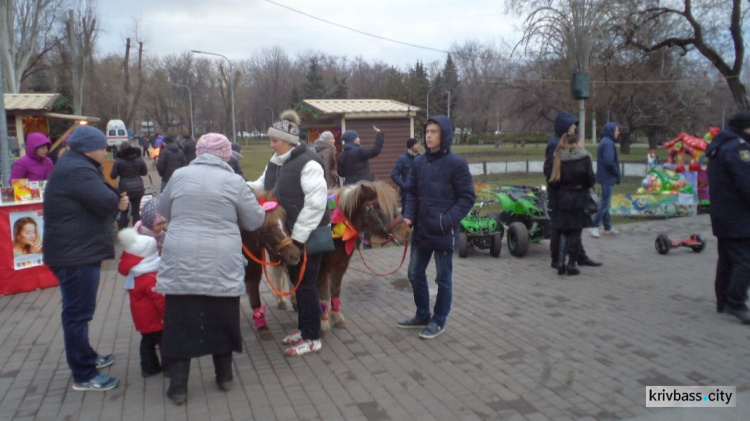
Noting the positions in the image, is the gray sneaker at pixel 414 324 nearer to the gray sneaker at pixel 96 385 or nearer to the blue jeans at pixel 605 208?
the gray sneaker at pixel 96 385

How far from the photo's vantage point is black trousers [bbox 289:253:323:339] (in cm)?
498

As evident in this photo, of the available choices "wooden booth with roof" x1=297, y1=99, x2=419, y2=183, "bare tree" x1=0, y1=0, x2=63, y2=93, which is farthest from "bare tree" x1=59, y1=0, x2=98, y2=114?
"wooden booth with roof" x1=297, y1=99, x2=419, y2=183

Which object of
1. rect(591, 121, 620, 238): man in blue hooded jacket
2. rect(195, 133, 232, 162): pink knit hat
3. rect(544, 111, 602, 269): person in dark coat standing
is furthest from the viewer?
rect(591, 121, 620, 238): man in blue hooded jacket

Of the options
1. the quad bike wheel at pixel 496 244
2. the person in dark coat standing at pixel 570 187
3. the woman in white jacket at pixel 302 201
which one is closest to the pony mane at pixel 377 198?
the woman in white jacket at pixel 302 201

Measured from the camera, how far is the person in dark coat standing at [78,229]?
4125 millimetres

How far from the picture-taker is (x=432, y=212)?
5.35 metres

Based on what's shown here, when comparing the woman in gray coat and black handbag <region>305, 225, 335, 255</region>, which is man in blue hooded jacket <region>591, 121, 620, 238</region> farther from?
the woman in gray coat

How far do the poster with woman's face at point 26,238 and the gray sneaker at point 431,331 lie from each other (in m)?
5.08

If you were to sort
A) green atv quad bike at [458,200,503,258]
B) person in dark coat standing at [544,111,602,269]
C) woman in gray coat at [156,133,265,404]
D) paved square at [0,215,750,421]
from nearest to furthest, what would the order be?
1. woman in gray coat at [156,133,265,404]
2. paved square at [0,215,750,421]
3. person in dark coat standing at [544,111,602,269]
4. green atv quad bike at [458,200,503,258]

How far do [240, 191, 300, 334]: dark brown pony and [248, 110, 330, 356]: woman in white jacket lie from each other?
0.39 feet

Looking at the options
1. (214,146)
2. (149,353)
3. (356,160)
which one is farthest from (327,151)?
(149,353)

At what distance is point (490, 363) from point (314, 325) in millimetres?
1540

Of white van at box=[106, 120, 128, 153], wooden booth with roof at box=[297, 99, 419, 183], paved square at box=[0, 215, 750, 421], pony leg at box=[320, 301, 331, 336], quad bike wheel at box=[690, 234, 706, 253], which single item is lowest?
paved square at box=[0, 215, 750, 421]

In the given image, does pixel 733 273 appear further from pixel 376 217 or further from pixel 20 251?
pixel 20 251
